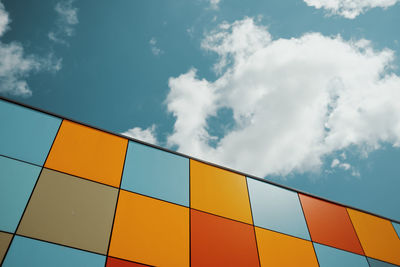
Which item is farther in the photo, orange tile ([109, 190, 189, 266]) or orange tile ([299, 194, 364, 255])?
orange tile ([299, 194, 364, 255])

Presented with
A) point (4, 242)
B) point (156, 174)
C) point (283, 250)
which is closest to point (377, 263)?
point (283, 250)

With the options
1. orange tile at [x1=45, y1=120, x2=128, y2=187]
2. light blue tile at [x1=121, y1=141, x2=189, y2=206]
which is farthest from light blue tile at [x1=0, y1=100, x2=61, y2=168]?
light blue tile at [x1=121, y1=141, x2=189, y2=206]

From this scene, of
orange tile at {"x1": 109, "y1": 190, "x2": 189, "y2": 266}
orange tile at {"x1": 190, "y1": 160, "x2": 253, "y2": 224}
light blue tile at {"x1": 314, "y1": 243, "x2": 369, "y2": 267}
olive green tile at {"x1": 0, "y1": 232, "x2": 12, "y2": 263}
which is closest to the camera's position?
olive green tile at {"x1": 0, "y1": 232, "x2": 12, "y2": 263}

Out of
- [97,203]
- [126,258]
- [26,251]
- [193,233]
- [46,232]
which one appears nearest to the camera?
[26,251]

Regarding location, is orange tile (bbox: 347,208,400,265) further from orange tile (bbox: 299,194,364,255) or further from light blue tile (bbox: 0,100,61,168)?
light blue tile (bbox: 0,100,61,168)

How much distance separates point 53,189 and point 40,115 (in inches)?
69.3


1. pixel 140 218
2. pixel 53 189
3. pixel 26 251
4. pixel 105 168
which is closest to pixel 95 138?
pixel 105 168

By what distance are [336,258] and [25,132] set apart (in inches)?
292

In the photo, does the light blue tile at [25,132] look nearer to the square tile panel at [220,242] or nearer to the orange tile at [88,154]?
the orange tile at [88,154]

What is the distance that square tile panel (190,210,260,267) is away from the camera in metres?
5.52

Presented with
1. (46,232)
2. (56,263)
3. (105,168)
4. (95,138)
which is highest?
(95,138)

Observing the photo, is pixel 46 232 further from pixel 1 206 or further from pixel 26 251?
pixel 1 206

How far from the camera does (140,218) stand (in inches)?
213

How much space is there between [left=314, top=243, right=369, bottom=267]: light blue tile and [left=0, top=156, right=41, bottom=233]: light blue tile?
624cm
